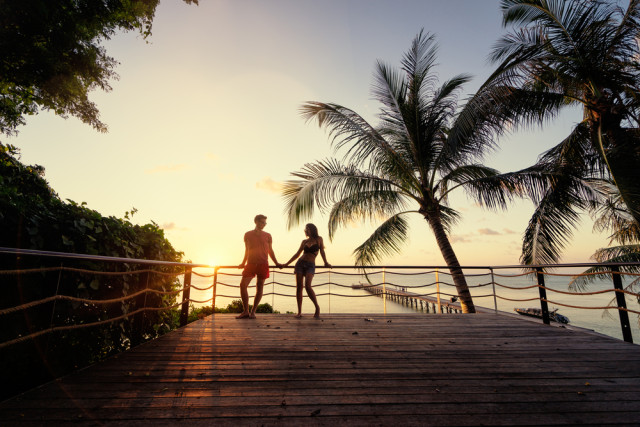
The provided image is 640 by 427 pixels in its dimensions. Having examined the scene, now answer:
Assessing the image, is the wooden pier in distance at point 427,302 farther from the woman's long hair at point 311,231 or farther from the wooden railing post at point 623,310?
the wooden railing post at point 623,310

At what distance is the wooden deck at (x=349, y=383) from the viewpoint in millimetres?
1784

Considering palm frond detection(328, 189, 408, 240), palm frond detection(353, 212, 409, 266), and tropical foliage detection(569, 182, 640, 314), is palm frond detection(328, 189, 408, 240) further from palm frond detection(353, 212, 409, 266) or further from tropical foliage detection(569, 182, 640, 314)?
tropical foliage detection(569, 182, 640, 314)

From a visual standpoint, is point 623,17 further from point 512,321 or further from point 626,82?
point 512,321

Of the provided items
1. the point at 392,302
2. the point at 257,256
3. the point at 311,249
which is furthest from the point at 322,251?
the point at 392,302

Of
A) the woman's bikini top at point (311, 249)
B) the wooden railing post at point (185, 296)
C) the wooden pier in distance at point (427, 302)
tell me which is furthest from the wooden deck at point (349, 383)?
the wooden pier in distance at point (427, 302)

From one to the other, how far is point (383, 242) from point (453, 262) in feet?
6.03

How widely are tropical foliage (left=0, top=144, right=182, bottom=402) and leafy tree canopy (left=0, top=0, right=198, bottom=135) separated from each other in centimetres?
595

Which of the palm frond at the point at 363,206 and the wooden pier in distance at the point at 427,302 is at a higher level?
the palm frond at the point at 363,206

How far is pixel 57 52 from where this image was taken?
6965 mm

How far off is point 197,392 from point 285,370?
77 centimetres

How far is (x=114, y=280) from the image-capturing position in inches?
128

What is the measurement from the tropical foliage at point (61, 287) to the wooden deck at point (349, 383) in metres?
0.30

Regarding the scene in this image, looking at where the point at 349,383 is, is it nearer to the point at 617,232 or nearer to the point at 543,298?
the point at 543,298

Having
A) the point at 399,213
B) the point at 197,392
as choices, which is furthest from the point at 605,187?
the point at 197,392
